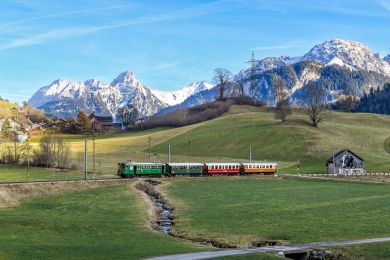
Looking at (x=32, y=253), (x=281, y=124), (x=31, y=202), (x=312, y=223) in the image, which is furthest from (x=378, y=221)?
(x=281, y=124)

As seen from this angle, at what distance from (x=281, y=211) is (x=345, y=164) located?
72.0 metres

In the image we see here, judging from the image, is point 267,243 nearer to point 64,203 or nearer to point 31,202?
point 64,203

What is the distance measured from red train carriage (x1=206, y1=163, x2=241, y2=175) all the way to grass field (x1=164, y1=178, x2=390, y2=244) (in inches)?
711

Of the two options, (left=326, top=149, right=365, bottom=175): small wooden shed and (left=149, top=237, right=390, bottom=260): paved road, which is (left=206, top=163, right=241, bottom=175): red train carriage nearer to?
→ (left=326, top=149, right=365, bottom=175): small wooden shed

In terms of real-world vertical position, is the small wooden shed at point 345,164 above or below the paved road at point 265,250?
above

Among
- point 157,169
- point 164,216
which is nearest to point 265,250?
point 164,216

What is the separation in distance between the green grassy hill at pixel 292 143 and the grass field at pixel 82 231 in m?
75.4

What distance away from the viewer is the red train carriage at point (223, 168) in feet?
403

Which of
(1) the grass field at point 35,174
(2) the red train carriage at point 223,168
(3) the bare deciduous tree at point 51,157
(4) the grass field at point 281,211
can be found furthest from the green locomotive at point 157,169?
(3) the bare deciduous tree at point 51,157

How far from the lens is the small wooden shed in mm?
129875

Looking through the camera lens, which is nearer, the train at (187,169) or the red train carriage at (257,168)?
the train at (187,169)

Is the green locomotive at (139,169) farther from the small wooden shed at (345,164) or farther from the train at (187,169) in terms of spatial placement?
the small wooden shed at (345,164)

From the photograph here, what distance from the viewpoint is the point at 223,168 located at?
125 metres

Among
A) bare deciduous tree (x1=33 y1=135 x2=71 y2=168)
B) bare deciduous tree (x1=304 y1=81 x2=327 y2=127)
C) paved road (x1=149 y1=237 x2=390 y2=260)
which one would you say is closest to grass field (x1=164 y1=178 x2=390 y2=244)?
paved road (x1=149 y1=237 x2=390 y2=260)
